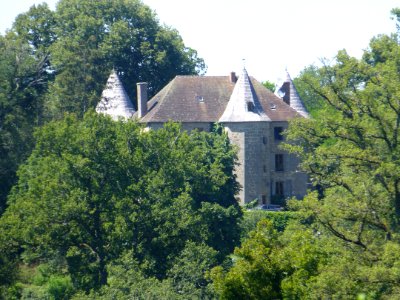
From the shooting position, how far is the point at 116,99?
227ft

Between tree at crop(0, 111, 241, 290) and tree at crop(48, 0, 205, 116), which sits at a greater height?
tree at crop(48, 0, 205, 116)

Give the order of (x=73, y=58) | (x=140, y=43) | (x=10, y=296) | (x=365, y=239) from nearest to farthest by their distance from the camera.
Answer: (x=365, y=239)
(x=10, y=296)
(x=73, y=58)
(x=140, y=43)

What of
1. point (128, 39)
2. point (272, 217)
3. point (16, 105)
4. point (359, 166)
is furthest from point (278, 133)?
point (359, 166)

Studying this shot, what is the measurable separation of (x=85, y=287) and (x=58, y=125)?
756cm

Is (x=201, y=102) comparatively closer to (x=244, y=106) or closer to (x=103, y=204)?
(x=244, y=106)

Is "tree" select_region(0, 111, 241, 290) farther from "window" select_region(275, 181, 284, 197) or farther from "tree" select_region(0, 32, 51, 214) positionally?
"window" select_region(275, 181, 284, 197)

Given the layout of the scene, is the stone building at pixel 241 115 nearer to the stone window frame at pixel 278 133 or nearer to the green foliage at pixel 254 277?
the stone window frame at pixel 278 133

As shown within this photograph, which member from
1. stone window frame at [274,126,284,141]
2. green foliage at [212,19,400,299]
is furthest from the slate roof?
green foliage at [212,19,400,299]

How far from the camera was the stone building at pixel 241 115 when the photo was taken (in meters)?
65.6

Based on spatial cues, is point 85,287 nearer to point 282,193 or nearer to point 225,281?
point 225,281

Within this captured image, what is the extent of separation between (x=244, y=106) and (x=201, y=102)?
347cm

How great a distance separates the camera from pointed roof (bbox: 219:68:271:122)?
214 ft

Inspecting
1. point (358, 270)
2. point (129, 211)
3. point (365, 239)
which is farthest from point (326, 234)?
point (129, 211)

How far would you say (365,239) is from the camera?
32.3 m
